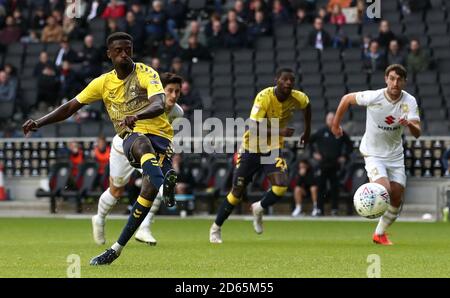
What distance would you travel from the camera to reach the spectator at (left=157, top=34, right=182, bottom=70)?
2908 cm

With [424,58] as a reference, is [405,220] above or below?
below

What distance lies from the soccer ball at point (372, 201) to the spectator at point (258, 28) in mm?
14604

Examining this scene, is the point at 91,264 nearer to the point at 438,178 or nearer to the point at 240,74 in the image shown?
the point at 438,178

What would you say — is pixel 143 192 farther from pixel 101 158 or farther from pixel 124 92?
pixel 101 158

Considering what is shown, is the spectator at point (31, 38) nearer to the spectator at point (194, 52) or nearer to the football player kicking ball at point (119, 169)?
the spectator at point (194, 52)

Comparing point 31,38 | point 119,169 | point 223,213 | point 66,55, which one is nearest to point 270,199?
point 223,213

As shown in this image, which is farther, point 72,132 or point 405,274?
point 72,132

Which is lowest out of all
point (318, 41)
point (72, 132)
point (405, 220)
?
point (405, 220)

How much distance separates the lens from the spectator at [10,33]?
31984 millimetres

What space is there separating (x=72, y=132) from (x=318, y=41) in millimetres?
6083

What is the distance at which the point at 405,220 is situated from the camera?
81.2ft
